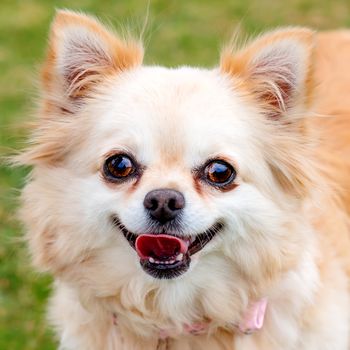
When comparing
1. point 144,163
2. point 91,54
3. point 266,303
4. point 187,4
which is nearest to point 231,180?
point 144,163

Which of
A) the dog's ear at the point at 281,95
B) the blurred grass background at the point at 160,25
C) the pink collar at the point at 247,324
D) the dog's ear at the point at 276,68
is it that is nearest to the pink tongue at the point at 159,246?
the pink collar at the point at 247,324

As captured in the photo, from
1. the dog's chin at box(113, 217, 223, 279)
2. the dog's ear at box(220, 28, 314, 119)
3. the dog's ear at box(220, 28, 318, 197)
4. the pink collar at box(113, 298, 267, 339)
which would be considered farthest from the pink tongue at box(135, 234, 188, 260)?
the dog's ear at box(220, 28, 314, 119)

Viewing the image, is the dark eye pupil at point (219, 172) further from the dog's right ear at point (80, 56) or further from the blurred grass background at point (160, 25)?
the blurred grass background at point (160, 25)

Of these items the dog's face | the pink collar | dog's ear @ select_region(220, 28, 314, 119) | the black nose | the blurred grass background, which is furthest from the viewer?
the blurred grass background

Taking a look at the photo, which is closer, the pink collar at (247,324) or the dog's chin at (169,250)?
the dog's chin at (169,250)

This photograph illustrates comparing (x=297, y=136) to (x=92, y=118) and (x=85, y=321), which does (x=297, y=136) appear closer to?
(x=92, y=118)

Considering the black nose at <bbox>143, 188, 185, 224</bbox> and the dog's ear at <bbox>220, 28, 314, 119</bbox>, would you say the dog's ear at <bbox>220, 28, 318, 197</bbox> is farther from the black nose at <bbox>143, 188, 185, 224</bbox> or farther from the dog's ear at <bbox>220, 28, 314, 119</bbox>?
the black nose at <bbox>143, 188, 185, 224</bbox>
